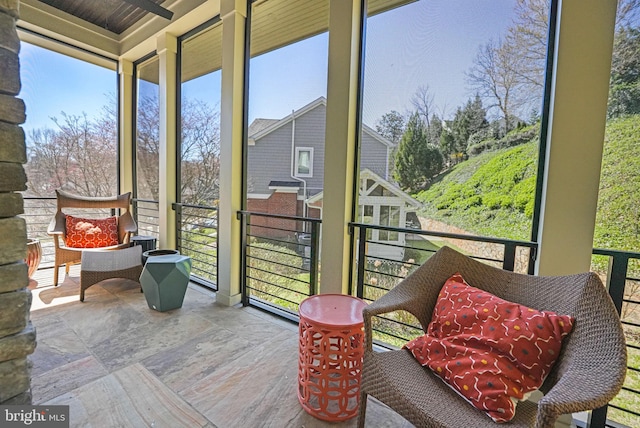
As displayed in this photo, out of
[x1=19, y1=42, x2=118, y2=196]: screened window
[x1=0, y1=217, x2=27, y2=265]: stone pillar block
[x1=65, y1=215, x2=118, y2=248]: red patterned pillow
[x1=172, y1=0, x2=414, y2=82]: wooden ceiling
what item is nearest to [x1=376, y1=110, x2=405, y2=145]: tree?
[x1=172, y1=0, x2=414, y2=82]: wooden ceiling

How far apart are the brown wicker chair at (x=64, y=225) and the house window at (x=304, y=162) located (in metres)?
2.16

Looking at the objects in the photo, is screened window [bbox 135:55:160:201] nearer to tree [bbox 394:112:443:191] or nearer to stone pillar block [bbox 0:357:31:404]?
stone pillar block [bbox 0:357:31:404]

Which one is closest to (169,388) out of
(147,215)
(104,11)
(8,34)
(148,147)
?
(8,34)

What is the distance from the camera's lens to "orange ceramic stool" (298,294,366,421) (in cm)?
136

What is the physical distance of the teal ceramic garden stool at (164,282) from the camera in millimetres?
2445

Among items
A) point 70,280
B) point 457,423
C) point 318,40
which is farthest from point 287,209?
point 70,280

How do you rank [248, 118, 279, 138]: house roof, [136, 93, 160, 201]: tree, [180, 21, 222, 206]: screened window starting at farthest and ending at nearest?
[136, 93, 160, 201]: tree < [180, 21, 222, 206]: screened window < [248, 118, 279, 138]: house roof

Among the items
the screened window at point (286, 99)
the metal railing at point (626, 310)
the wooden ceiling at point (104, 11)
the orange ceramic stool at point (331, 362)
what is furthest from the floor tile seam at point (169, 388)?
the wooden ceiling at point (104, 11)

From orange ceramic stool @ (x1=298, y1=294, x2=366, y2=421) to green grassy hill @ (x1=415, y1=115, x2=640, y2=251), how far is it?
0.88m

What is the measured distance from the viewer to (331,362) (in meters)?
1.37

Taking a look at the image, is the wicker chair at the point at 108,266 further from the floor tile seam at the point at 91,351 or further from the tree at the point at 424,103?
the tree at the point at 424,103

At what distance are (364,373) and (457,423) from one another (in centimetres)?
37

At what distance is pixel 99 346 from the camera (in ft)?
6.33

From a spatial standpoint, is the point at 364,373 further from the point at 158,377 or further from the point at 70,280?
the point at 70,280
